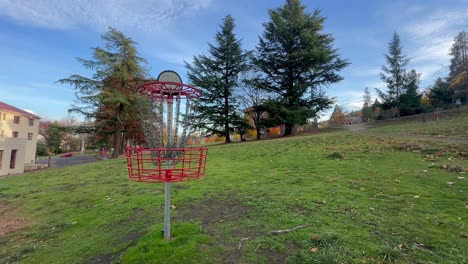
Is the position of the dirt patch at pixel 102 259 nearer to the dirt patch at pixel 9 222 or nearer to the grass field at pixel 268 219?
the grass field at pixel 268 219

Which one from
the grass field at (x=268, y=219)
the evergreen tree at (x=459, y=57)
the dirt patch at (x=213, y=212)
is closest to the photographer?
the grass field at (x=268, y=219)

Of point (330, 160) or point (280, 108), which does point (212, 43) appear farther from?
point (330, 160)

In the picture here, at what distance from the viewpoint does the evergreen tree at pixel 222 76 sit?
24922mm

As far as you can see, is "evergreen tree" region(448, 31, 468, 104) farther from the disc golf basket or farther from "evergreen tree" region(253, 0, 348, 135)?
the disc golf basket

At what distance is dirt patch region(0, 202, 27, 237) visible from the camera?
5.24 metres

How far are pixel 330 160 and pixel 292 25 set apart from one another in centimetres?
1897

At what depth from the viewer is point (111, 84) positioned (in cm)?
2306

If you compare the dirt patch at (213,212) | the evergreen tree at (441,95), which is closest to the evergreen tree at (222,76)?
the dirt patch at (213,212)

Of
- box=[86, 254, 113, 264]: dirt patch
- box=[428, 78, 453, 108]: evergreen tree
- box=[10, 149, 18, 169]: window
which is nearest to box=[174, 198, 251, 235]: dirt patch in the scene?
box=[86, 254, 113, 264]: dirt patch

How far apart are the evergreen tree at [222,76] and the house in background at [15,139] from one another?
20168 millimetres

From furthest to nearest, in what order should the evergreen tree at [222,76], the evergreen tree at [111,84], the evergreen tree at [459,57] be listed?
1. the evergreen tree at [459,57]
2. the evergreen tree at [222,76]
3. the evergreen tree at [111,84]

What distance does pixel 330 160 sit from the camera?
896 cm

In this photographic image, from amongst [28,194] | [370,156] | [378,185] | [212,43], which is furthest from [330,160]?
[212,43]

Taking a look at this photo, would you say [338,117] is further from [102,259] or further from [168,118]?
[102,259]
